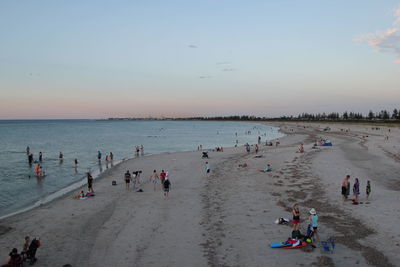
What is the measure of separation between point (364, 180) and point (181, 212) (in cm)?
1278

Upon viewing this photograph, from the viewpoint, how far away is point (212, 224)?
39.9 feet

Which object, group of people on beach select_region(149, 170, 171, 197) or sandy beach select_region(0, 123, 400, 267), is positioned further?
group of people on beach select_region(149, 170, 171, 197)

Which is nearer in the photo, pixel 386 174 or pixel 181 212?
pixel 181 212

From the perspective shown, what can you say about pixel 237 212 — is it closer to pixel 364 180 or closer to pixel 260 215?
pixel 260 215

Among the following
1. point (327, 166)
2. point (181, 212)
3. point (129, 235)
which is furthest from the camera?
point (327, 166)

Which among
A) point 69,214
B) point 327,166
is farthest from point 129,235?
point 327,166

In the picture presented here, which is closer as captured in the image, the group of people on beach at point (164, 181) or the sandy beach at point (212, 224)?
the sandy beach at point (212, 224)

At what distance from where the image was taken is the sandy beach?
9.34m

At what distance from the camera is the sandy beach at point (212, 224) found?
9.34m

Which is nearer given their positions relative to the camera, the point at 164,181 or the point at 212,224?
the point at 212,224

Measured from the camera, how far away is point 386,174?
70.3 ft

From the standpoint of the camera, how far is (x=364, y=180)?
19.4m

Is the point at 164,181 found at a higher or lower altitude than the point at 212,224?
higher

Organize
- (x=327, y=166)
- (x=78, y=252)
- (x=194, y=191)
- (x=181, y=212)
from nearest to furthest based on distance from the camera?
(x=78, y=252) → (x=181, y=212) → (x=194, y=191) → (x=327, y=166)
